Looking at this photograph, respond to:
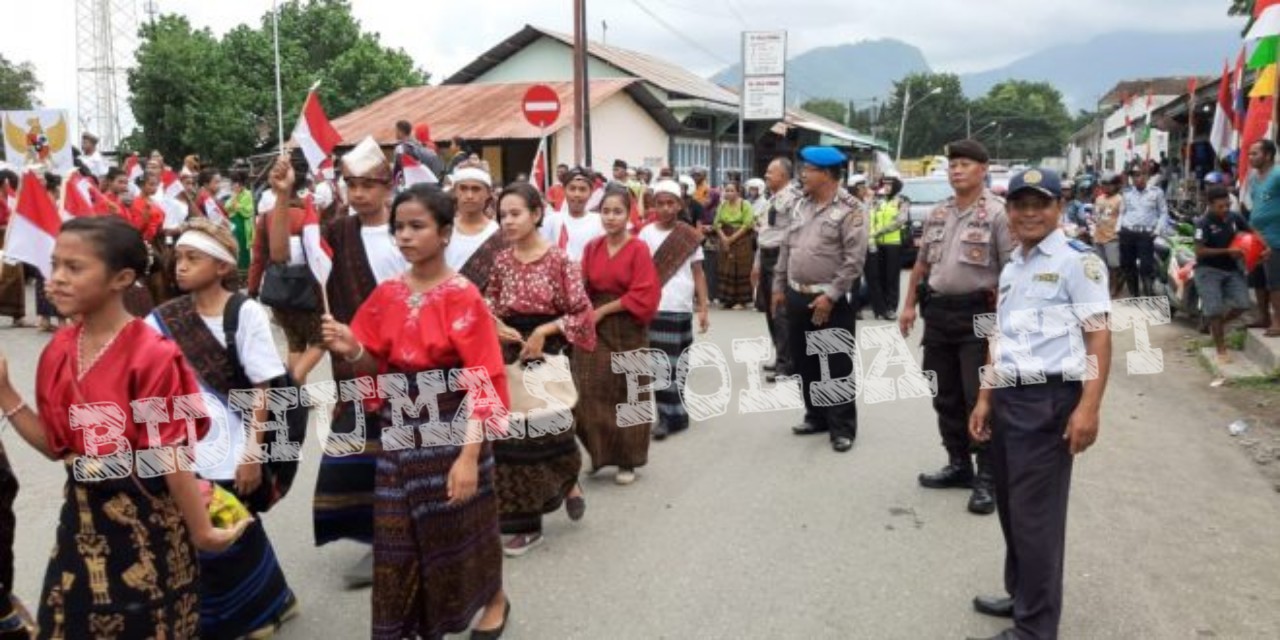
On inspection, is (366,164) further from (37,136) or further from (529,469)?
(37,136)

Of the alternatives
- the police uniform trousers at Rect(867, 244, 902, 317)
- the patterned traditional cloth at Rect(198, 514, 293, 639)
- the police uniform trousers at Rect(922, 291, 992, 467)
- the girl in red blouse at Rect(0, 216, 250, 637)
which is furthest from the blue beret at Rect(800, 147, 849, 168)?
the police uniform trousers at Rect(867, 244, 902, 317)

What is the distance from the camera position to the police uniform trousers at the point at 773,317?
8008 mm

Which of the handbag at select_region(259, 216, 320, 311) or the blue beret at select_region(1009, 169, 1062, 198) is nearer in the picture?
the blue beret at select_region(1009, 169, 1062, 198)

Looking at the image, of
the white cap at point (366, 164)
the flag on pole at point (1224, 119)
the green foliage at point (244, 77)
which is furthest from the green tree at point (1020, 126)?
the white cap at point (366, 164)

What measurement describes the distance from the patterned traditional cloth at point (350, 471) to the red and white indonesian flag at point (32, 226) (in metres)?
1.06

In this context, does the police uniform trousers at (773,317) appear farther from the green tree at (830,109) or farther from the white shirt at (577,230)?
the green tree at (830,109)

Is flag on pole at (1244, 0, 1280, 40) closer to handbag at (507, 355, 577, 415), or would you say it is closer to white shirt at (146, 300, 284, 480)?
handbag at (507, 355, 577, 415)

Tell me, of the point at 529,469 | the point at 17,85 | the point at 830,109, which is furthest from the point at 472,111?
the point at 830,109

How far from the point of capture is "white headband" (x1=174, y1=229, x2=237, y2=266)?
3.31 meters

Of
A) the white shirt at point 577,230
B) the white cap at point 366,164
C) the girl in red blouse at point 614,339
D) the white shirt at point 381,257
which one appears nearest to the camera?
the white cap at point 366,164

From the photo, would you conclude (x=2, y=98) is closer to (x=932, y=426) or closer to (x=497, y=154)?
(x=497, y=154)

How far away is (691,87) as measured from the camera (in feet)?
95.1

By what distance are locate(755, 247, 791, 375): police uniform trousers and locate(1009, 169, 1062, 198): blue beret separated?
3.23 metres

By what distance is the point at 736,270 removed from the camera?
12945 mm
